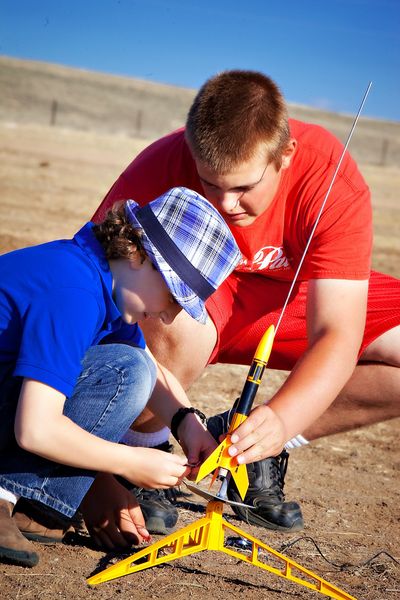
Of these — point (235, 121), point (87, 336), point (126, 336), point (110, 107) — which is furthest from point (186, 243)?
point (110, 107)

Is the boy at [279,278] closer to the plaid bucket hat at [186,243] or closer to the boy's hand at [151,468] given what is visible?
the boy's hand at [151,468]

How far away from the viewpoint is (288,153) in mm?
3068

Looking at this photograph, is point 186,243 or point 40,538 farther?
point 40,538

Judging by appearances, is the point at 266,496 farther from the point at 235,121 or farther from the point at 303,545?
the point at 235,121

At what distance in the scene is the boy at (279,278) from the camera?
2814 mm

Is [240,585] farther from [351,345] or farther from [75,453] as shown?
[351,345]

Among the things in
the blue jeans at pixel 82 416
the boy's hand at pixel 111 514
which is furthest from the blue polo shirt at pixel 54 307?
the boy's hand at pixel 111 514

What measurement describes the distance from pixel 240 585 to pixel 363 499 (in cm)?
108

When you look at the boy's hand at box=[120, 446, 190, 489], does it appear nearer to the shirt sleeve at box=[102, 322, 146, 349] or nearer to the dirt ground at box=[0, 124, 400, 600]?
the dirt ground at box=[0, 124, 400, 600]

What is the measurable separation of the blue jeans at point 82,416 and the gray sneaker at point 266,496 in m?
0.56

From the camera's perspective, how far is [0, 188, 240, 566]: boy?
7.28 ft

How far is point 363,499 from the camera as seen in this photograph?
3.47 m

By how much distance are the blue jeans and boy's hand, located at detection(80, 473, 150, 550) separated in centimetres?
17

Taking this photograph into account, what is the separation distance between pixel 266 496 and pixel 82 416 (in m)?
0.92
